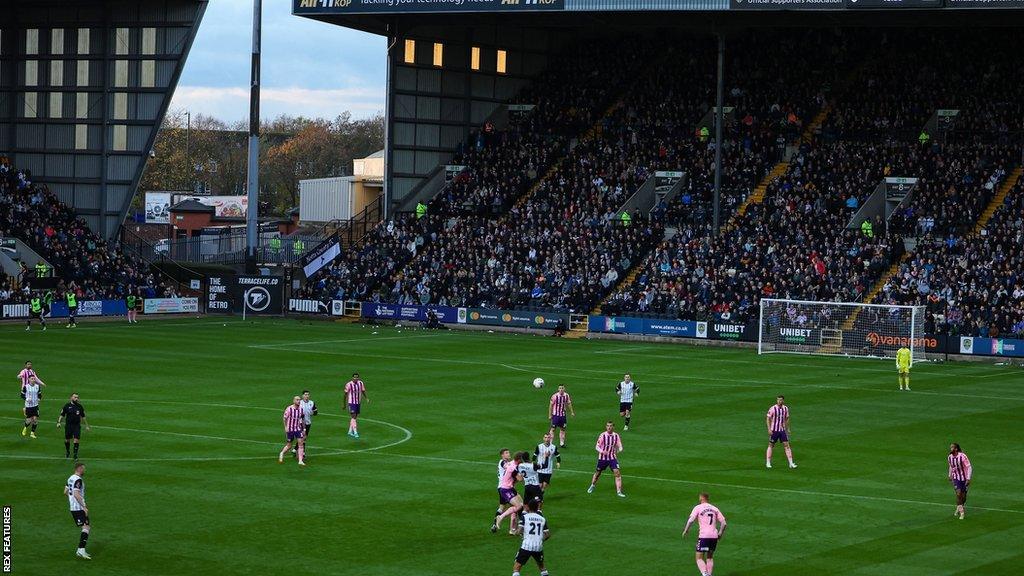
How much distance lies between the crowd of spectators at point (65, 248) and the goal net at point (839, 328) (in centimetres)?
3384

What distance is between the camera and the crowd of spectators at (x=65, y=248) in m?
74.0

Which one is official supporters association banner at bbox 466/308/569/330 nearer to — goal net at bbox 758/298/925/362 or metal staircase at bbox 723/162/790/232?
metal staircase at bbox 723/162/790/232

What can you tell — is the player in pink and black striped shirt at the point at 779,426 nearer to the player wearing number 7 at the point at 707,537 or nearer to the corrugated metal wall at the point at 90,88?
the player wearing number 7 at the point at 707,537

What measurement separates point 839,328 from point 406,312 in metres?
22.6

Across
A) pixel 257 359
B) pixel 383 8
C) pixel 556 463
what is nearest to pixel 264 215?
pixel 383 8

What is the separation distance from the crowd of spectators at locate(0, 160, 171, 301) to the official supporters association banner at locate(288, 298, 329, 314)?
6992 mm

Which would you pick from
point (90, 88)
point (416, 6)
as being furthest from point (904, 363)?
point (90, 88)

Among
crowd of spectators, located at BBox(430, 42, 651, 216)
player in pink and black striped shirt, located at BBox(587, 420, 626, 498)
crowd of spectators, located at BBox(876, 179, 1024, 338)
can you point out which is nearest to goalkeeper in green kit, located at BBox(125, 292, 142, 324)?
crowd of spectators, located at BBox(430, 42, 651, 216)

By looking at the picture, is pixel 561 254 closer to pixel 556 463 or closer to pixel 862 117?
pixel 862 117

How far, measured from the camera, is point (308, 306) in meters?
76.0

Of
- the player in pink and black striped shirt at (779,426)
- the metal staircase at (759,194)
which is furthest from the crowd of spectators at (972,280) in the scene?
the player in pink and black striped shirt at (779,426)

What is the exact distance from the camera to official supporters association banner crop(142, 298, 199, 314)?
74812 millimetres

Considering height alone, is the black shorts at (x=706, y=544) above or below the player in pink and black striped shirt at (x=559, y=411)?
below

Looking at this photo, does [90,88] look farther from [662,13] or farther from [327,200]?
[662,13]
